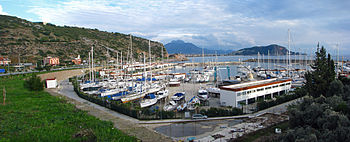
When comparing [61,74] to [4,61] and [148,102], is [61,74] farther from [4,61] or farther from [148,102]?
[148,102]

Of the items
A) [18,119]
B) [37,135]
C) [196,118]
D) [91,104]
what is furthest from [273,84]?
[18,119]

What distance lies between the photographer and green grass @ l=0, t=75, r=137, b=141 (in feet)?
51.3

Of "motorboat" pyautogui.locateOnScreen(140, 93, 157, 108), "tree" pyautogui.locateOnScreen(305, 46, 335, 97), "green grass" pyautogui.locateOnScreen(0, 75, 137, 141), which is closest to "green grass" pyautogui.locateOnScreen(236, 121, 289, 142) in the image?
"green grass" pyautogui.locateOnScreen(0, 75, 137, 141)

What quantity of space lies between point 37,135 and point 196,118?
42.3 ft

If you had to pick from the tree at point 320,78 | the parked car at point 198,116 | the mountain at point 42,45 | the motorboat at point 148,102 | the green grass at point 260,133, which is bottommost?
the green grass at point 260,133

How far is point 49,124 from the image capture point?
18734mm

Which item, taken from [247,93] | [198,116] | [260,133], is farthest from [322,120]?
[247,93]

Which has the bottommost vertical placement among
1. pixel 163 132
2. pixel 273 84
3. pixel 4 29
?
pixel 163 132

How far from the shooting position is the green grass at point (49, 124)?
15.6 m

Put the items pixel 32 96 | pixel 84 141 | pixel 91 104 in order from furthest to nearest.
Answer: pixel 32 96
pixel 91 104
pixel 84 141

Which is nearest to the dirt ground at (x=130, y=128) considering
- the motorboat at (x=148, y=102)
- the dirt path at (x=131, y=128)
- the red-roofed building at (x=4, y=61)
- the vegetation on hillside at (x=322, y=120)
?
the dirt path at (x=131, y=128)

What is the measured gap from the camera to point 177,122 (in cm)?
2002

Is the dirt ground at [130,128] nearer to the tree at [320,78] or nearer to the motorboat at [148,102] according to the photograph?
the motorboat at [148,102]

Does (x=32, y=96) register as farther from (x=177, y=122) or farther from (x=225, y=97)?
(x=225, y=97)
